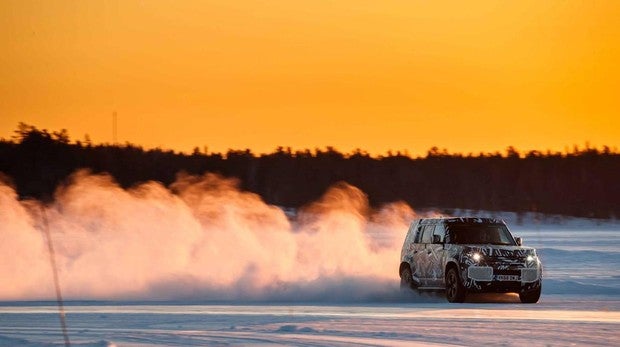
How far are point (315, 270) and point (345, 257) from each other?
1634 mm

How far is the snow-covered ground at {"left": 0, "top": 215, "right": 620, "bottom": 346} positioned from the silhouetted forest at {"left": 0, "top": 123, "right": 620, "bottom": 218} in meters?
69.1

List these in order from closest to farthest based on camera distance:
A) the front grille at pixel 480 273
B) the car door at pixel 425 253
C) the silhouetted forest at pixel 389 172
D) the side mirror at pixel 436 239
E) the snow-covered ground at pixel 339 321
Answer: the snow-covered ground at pixel 339 321
the front grille at pixel 480 273
the side mirror at pixel 436 239
the car door at pixel 425 253
the silhouetted forest at pixel 389 172

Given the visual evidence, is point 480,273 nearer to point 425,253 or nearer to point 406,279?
point 425,253

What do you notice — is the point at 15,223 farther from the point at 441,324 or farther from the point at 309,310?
the point at 441,324

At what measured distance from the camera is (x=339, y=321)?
21.7 meters

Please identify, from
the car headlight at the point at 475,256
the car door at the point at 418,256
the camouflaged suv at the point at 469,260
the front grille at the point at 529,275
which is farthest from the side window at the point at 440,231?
the front grille at the point at 529,275

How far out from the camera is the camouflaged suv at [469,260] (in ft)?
85.6

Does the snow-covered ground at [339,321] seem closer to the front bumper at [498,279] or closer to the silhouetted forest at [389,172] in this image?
the front bumper at [498,279]

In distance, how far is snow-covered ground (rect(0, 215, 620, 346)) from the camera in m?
18.6

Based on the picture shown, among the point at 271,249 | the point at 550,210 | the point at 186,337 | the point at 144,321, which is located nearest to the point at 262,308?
the point at 144,321

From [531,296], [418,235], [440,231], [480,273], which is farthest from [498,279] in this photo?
[418,235]

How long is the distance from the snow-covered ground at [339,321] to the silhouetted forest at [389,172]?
69078mm

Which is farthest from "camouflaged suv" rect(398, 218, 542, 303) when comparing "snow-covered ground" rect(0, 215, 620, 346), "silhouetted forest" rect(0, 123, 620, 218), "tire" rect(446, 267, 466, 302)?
"silhouetted forest" rect(0, 123, 620, 218)

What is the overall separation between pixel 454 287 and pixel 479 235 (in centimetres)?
139
